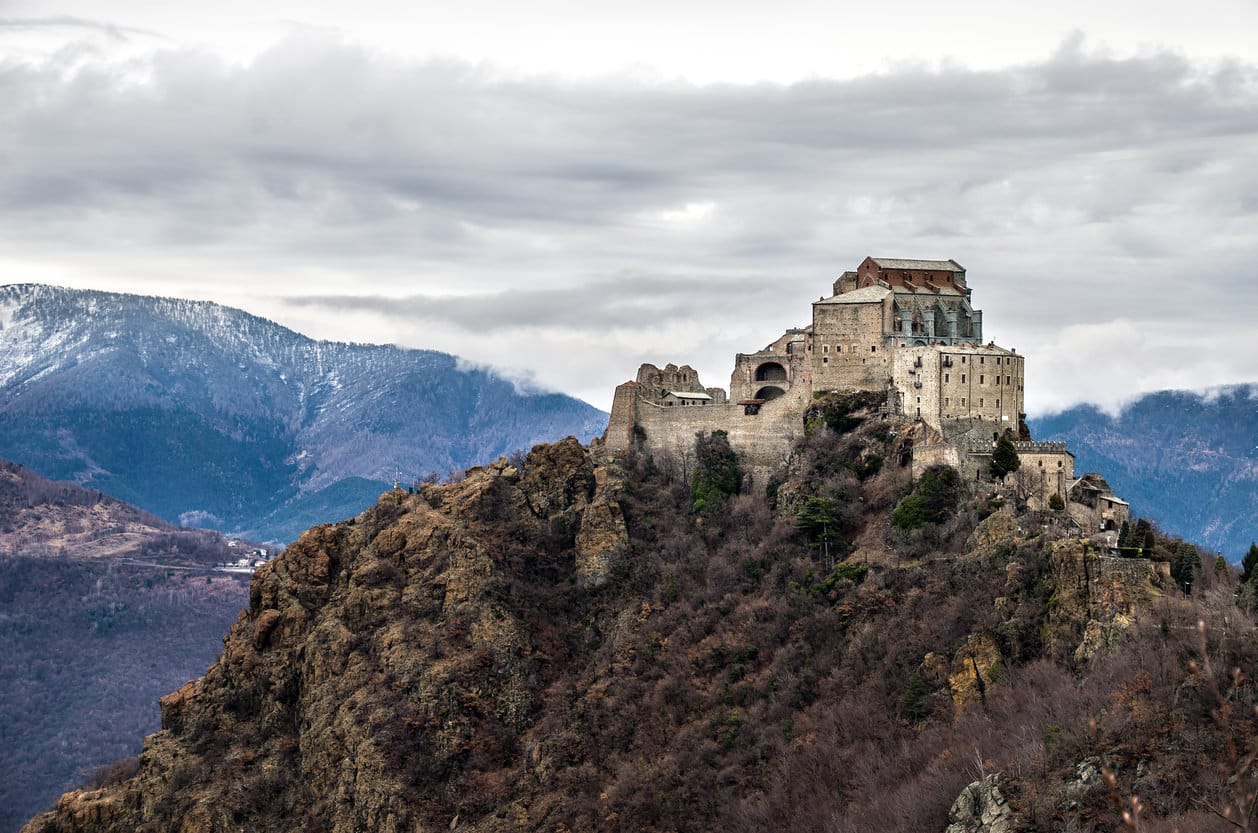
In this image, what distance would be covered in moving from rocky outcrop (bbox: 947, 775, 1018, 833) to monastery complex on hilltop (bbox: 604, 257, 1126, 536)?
25.5 m

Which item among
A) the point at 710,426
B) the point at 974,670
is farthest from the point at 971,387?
the point at 974,670

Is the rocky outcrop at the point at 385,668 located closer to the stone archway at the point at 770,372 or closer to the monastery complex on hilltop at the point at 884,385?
the monastery complex on hilltop at the point at 884,385

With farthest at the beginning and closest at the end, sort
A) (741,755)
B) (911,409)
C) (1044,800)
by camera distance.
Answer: (911,409) < (741,755) < (1044,800)

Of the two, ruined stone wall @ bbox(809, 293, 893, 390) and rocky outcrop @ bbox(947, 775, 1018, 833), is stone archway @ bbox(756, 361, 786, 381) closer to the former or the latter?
ruined stone wall @ bbox(809, 293, 893, 390)

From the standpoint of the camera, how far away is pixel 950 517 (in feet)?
351

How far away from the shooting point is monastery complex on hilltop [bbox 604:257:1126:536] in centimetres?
11069

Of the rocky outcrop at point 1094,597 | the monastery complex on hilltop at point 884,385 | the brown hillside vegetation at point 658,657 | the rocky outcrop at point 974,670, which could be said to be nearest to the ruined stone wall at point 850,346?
the monastery complex on hilltop at point 884,385

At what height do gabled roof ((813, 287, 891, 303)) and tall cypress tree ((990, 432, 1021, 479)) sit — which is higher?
gabled roof ((813, 287, 891, 303))

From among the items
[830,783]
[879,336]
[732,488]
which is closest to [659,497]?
[732,488]

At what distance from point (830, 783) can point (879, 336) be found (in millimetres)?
33687

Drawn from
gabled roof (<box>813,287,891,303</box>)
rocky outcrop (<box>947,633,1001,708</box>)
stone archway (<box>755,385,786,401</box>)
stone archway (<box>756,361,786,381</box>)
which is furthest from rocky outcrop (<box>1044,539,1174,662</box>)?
stone archway (<box>756,361,786,381</box>)

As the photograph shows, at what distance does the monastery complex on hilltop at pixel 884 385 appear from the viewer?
363ft

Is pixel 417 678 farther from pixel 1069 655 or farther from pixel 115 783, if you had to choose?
pixel 1069 655

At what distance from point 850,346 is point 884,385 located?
11.9ft
